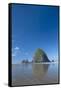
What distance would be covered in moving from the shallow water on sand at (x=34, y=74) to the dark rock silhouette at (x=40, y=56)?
0.23 ft

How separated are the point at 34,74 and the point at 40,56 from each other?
1.03 ft

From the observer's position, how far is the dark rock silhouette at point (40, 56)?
377 cm

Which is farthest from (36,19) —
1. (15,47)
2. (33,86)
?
(33,86)

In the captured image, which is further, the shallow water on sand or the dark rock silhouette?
the dark rock silhouette

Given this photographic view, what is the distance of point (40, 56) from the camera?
3818 mm

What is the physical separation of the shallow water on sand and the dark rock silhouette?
70 millimetres

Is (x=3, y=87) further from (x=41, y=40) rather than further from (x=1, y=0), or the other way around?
(x=1, y=0)

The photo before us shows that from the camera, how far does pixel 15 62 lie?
3.63 m

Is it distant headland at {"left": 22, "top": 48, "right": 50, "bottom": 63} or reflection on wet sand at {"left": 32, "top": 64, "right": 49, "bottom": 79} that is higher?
distant headland at {"left": 22, "top": 48, "right": 50, "bottom": 63}

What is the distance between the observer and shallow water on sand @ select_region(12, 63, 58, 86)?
3.65m

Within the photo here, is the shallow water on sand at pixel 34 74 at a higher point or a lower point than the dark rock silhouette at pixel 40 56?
lower

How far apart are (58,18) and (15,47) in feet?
2.84

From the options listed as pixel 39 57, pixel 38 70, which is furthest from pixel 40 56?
pixel 38 70

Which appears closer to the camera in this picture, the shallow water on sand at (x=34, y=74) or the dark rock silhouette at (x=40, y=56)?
the shallow water on sand at (x=34, y=74)
